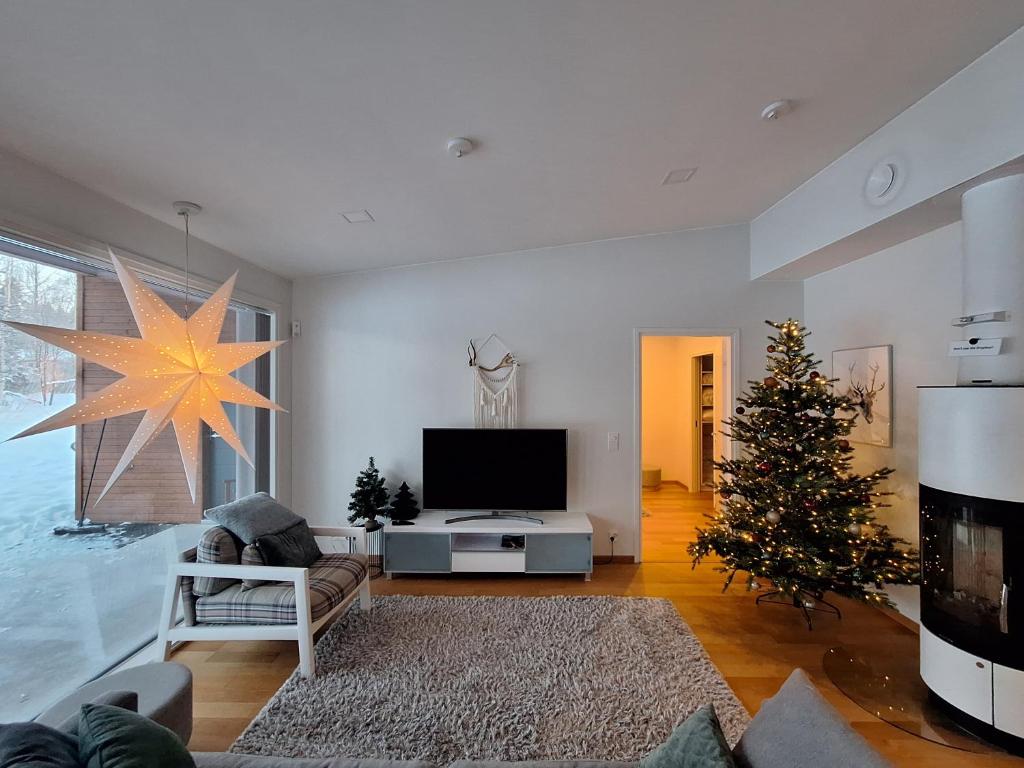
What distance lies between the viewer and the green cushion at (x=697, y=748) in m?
1.06

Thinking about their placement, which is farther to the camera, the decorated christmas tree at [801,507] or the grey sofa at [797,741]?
the decorated christmas tree at [801,507]

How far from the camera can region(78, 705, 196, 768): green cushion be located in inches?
40.1

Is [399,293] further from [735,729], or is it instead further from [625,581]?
[735,729]

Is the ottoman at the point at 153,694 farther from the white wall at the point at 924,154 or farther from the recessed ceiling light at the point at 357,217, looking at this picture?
the white wall at the point at 924,154

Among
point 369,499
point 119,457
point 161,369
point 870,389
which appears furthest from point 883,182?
point 119,457

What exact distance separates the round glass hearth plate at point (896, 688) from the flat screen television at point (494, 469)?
2.00m

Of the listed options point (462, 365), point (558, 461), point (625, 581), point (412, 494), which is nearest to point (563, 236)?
point (462, 365)

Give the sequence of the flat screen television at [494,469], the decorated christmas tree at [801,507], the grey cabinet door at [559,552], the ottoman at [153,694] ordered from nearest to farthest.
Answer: the ottoman at [153,694] → the decorated christmas tree at [801,507] → the grey cabinet door at [559,552] → the flat screen television at [494,469]

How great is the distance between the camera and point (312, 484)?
418 centimetres

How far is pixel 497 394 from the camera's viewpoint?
13.3 feet

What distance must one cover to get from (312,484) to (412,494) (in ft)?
3.07

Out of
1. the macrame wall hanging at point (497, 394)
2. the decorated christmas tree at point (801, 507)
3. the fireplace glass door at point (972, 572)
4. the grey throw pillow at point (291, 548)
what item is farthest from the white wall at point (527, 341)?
the fireplace glass door at point (972, 572)

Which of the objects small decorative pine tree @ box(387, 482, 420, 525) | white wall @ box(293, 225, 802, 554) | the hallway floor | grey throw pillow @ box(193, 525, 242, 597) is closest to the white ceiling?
white wall @ box(293, 225, 802, 554)

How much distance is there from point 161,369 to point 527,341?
2738 millimetres
